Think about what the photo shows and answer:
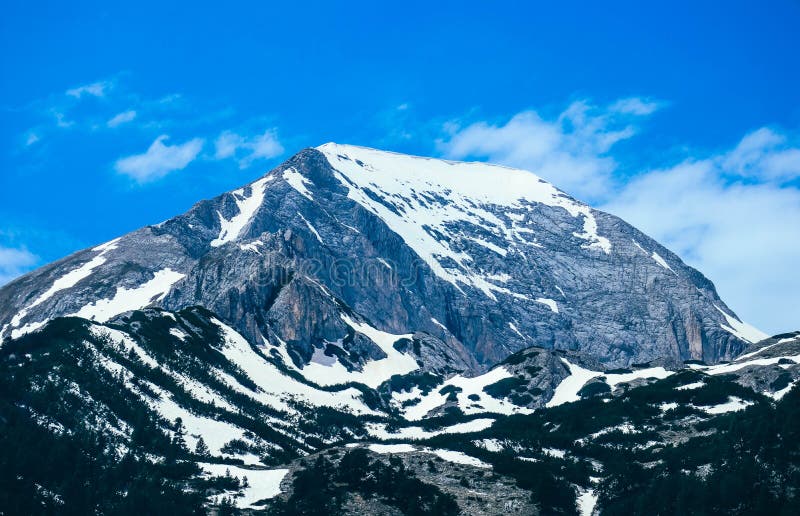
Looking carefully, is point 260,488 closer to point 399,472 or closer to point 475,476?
point 399,472

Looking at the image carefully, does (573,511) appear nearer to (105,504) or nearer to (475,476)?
(475,476)

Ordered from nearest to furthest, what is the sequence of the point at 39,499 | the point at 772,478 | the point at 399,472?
the point at 772,478 < the point at 39,499 < the point at 399,472

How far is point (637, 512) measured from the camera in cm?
16425

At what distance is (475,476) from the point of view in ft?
635

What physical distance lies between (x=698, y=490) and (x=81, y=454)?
4021 inches

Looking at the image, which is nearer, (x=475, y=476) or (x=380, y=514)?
(x=380, y=514)

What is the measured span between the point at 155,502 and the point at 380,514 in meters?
34.4

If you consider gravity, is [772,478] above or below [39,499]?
below

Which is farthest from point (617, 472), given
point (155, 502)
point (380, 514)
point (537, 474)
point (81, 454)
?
point (81, 454)

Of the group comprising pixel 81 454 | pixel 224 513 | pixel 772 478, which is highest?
pixel 81 454

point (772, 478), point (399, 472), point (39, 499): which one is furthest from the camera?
point (399, 472)

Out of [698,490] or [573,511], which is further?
[573,511]

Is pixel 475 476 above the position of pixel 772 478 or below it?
above

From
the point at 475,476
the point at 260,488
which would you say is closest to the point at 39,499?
the point at 260,488
